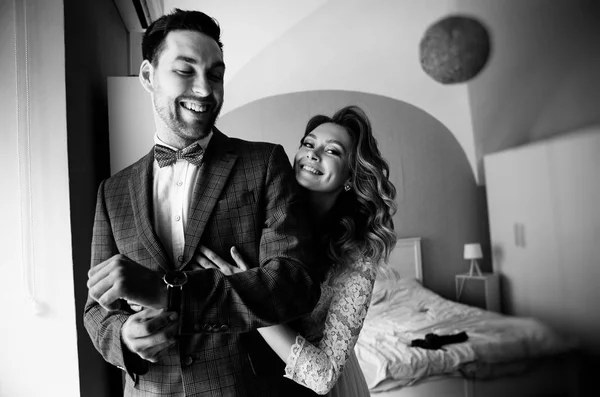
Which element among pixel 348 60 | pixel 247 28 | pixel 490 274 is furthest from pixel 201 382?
pixel 490 274

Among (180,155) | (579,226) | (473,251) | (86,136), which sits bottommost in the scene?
(473,251)

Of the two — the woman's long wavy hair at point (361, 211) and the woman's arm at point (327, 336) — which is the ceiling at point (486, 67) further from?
the woman's arm at point (327, 336)

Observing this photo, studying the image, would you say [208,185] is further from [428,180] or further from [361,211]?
[428,180]

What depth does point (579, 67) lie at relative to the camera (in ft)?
8.85

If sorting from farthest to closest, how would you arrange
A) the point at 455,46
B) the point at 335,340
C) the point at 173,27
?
1. the point at 455,46
2. the point at 335,340
3. the point at 173,27

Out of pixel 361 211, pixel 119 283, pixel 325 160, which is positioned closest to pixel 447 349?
pixel 361 211

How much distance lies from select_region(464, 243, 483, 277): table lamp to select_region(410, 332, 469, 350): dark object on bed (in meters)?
0.35

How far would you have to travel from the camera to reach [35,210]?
1.26 m

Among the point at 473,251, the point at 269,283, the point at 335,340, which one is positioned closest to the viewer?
the point at 269,283

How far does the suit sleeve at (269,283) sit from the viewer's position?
2.61ft

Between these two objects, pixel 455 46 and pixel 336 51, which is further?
pixel 455 46

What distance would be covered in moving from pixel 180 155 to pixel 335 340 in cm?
64

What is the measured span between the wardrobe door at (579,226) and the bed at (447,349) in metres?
0.17

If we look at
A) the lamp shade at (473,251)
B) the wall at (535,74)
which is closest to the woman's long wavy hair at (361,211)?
the lamp shade at (473,251)
